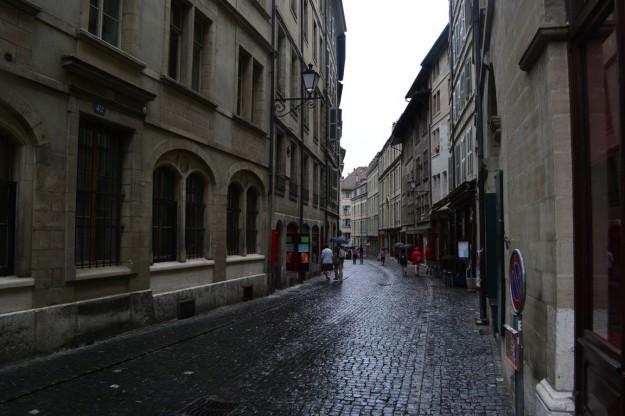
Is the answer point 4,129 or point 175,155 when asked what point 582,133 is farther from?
point 175,155

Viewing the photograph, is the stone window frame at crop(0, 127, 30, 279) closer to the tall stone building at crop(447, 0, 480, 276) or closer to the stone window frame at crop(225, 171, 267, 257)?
the stone window frame at crop(225, 171, 267, 257)

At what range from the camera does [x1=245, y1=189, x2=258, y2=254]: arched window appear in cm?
1698

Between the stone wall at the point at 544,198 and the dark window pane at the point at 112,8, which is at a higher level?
the dark window pane at the point at 112,8

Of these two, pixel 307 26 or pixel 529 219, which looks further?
pixel 307 26

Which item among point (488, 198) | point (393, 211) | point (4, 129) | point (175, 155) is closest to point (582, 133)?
point (488, 198)

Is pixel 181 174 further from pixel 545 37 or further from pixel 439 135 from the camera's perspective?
pixel 439 135

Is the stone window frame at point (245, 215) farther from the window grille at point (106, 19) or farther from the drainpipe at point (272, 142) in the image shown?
the window grille at point (106, 19)

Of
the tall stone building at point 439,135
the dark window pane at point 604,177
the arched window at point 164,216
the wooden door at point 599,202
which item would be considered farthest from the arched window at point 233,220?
the tall stone building at point 439,135

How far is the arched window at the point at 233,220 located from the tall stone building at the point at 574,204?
11619 millimetres

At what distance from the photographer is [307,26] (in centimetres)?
2575

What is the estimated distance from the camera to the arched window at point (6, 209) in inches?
294

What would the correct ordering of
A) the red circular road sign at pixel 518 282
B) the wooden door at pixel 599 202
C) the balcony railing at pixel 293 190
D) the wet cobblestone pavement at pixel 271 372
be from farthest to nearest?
the balcony railing at pixel 293 190
the wet cobblestone pavement at pixel 271 372
the red circular road sign at pixel 518 282
the wooden door at pixel 599 202

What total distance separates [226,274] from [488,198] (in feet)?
26.2

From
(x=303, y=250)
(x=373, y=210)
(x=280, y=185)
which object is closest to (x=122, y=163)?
(x=280, y=185)
